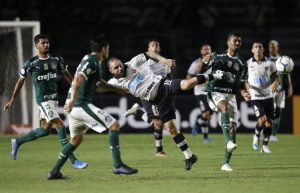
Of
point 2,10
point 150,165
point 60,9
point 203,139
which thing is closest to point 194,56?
point 203,139

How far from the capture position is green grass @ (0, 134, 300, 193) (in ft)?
32.2

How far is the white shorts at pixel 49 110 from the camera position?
41.5 ft

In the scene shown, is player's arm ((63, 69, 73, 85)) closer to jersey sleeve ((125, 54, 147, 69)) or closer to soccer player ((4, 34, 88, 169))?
soccer player ((4, 34, 88, 169))

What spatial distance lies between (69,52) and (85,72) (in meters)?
11.1

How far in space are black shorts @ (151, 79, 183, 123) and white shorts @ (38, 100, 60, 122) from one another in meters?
1.58

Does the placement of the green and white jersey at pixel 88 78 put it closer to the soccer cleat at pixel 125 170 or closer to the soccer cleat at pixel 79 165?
the soccer cleat at pixel 125 170

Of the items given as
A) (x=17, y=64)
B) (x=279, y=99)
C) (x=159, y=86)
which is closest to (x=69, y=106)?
(x=159, y=86)

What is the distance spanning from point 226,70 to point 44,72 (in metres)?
2.92

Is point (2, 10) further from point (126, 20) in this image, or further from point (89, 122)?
point (89, 122)

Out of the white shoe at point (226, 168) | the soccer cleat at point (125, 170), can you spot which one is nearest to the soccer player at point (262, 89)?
the white shoe at point (226, 168)

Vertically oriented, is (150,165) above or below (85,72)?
below

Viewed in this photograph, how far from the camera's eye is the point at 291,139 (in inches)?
774

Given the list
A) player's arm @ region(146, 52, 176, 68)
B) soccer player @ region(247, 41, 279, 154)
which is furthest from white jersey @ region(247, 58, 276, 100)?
player's arm @ region(146, 52, 176, 68)

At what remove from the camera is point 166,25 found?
24.5m
